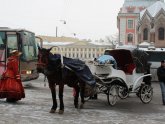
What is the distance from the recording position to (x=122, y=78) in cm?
1530

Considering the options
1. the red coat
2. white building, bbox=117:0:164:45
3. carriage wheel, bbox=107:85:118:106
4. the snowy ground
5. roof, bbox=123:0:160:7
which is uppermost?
roof, bbox=123:0:160:7

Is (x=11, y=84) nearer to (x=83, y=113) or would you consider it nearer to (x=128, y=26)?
(x=83, y=113)

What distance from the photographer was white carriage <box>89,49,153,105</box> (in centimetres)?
1493

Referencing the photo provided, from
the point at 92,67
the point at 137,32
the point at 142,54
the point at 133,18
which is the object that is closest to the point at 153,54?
the point at 142,54

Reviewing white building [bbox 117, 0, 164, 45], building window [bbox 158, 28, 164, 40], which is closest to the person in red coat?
building window [bbox 158, 28, 164, 40]

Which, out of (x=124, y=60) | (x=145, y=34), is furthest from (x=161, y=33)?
(x=124, y=60)

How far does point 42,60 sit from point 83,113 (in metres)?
1.87

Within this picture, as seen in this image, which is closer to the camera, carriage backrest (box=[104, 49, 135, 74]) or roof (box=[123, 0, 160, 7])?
carriage backrest (box=[104, 49, 135, 74])

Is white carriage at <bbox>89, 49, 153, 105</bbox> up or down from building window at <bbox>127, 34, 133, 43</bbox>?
down

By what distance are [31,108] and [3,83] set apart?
4.87 feet

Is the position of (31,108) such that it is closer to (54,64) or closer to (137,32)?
(54,64)

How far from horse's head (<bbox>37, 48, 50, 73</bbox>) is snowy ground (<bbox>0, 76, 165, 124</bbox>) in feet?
3.92

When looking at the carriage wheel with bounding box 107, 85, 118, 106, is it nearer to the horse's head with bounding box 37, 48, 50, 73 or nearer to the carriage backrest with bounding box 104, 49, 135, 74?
the carriage backrest with bounding box 104, 49, 135, 74

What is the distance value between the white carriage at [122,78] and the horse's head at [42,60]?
301cm
